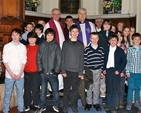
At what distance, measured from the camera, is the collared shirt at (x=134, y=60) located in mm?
5227

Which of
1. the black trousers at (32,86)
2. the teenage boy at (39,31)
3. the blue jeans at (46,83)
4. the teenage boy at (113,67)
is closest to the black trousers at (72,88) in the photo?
the blue jeans at (46,83)

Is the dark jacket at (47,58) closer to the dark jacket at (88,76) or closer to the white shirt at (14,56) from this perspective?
the white shirt at (14,56)

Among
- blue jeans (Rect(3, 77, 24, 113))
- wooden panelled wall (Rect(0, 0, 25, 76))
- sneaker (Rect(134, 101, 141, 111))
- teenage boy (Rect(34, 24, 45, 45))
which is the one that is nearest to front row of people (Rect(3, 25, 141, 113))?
blue jeans (Rect(3, 77, 24, 113))

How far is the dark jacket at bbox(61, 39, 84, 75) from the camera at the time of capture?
4.93m

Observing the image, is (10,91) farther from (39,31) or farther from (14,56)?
(39,31)

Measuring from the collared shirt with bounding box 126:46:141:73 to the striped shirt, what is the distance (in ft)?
1.79

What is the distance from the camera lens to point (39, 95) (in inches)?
214

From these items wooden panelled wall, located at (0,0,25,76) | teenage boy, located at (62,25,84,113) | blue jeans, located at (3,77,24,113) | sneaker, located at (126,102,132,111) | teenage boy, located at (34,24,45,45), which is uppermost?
wooden panelled wall, located at (0,0,25,76)

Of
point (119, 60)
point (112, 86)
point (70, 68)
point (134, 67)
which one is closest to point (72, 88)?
point (70, 68)

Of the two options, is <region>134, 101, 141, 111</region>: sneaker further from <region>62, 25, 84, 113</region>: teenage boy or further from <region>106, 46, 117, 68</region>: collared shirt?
<region>62, 25, 84, 113</region>: teenage boy

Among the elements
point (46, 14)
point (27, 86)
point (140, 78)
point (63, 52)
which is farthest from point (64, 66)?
point (46, 14)

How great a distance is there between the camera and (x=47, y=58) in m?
4.89

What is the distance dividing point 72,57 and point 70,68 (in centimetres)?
20

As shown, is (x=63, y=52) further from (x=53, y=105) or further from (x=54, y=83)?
(x=53, y=105)
